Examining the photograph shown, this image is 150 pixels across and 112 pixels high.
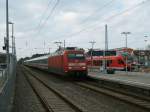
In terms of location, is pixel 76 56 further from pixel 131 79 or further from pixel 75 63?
pixel 131 79

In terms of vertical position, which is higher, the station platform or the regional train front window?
the regional train front window

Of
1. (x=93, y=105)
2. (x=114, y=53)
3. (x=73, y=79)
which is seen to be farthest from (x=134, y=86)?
(x=114, y=53)

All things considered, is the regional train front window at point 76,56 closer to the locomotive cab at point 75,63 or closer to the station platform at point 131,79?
the locomotive cab at point 75,63

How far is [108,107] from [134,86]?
8581 mm

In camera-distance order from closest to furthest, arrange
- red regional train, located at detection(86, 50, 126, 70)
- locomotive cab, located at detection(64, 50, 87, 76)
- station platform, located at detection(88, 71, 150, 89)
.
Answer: station platform, located at detection(88, 71, 150, 89) < locomotive cab, located at detection(64, 50, 87, 76) < red regional train, located at detection(86, 50, 126, 70)

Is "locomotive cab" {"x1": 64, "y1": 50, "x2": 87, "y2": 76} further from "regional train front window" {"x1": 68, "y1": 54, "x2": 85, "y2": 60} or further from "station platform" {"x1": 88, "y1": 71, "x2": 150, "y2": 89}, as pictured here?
"station platform" {"x1": 88, "y1": 71, "x2": 150, "y2": 89}

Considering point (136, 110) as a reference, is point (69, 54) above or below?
above

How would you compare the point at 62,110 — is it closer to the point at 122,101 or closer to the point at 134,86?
the point at 122,101

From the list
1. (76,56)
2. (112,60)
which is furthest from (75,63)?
(112,60)

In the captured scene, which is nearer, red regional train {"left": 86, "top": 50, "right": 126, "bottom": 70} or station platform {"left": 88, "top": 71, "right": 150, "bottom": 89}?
station platform {"left": 88, "top": 71, "right": 150, "bottom": 89}

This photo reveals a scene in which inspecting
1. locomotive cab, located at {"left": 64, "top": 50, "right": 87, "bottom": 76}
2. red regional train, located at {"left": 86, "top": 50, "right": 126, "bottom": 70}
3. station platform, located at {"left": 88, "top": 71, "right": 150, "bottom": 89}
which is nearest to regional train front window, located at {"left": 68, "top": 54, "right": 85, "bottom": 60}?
locomotive cab, located at {"left": 64, "top": 50, "right": 87, "bottom": 76}

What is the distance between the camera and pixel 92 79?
40719mm

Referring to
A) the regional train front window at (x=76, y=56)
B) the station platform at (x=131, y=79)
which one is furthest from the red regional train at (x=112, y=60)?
the regional train front window at (x=76, y=56)

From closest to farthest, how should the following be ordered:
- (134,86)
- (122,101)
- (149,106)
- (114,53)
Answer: (149,106) → (122,101) → (134,86) → (114,53)
